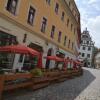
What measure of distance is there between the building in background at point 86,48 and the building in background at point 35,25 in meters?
57.5

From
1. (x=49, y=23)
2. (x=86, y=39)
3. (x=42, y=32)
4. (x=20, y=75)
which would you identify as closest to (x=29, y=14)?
(x=42, y=32)

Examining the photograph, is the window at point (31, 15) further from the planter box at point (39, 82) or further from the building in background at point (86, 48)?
the building in background at point (86, 48)

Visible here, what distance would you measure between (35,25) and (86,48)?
68941mm

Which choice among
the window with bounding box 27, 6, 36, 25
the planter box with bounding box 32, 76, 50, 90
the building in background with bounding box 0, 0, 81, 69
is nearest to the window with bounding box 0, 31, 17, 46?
the building in background with bounding box 0, 0, 81, 69

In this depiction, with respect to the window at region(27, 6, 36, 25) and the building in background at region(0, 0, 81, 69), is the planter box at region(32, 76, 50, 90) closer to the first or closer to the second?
the building in background at region(0, 0, 81, 69)

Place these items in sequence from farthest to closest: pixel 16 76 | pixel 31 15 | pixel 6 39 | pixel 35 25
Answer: pixel 35 25 < pixel 31 15 < pixel 6 39 < pixel 16 76

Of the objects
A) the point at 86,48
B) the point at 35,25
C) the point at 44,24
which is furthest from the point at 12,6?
the point at 86,48

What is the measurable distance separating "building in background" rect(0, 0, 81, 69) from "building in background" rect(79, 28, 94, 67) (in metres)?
57.5

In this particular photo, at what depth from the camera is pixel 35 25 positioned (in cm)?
1944

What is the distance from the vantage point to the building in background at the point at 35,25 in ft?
50.8

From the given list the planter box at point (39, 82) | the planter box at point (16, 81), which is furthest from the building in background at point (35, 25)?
the planter box at point (16, 81)

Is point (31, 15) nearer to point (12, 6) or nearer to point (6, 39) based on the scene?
point (12, 6)

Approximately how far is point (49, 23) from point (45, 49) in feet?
9.26

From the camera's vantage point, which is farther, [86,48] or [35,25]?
[86,48]
